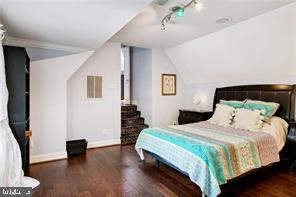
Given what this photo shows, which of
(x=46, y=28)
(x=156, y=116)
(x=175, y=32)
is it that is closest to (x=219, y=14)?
(x=175, y=32)

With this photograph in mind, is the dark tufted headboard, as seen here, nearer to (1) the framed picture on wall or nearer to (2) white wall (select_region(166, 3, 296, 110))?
(2) white wall (select_region(166, 3, 296, 110))

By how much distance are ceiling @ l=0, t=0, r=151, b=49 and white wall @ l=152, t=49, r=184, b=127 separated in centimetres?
265

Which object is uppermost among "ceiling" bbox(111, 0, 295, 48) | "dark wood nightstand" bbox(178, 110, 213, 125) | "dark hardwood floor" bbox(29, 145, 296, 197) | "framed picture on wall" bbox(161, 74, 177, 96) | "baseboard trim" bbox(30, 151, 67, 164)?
"ceiling" bbox(111, 0, 295, 48)

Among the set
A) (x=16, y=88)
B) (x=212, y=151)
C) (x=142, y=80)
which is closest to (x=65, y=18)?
(x=16, y=88)

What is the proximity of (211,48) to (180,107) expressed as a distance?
84.6 inches

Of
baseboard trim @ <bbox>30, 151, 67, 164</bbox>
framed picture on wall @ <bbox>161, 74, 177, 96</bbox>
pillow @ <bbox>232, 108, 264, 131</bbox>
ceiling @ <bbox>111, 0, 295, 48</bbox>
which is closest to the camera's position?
ceiling @ <bbox>111, 0, 295, 48</bbox>

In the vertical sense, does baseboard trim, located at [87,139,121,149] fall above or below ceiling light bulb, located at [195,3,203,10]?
below

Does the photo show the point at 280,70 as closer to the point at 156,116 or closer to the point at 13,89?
the point at 156,116

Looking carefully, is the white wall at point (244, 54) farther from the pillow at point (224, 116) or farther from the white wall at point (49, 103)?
the white wall at point (49, 103)

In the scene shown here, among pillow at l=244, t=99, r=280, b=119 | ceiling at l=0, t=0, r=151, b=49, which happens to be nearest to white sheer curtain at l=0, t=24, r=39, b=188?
ceiling at l=0, t=0, r=151, b=49

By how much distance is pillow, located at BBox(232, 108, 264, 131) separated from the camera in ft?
10.1

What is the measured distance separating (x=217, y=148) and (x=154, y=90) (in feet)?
10.2

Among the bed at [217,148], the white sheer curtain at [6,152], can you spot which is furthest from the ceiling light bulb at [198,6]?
the white sheer curtain at [6,152]

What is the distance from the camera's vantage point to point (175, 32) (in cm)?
375
